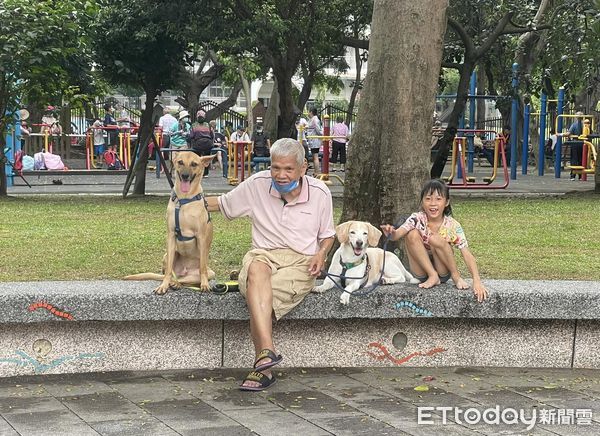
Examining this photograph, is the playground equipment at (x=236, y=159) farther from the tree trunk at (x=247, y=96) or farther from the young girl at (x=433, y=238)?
the tree trunk at (x=247, y=96)

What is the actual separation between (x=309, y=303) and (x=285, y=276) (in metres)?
0.25

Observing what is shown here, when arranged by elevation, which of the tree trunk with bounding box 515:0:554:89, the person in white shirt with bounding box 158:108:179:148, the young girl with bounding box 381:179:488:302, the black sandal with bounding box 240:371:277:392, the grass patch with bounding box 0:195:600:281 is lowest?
the black sandal with bounding box 240:371:277:392

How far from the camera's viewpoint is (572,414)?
17.8 ft

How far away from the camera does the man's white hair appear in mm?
6227

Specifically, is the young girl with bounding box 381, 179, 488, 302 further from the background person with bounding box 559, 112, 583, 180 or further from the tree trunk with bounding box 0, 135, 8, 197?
the background person with bounding box 559, 112, 583, 180

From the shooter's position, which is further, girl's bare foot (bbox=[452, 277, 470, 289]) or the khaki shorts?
girl's bare foot (bbox=[452, 277, 470, 289])

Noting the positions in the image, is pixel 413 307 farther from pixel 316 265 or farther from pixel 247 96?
pixel 247 96

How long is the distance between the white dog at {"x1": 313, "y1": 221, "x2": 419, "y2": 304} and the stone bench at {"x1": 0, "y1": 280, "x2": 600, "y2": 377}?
0.33ft

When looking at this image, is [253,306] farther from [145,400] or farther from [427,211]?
[427,211]

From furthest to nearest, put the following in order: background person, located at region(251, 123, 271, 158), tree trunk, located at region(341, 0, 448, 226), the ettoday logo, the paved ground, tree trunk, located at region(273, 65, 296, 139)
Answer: background person, located at region(251, 123, 271, 158)
tree trunk, located at region(273, 65, 296, 139)
tree trunk, located at region(341, 0, 448, 226)
the ettoday logo
the paved ground

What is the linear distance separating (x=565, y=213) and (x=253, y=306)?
9170 millimetres

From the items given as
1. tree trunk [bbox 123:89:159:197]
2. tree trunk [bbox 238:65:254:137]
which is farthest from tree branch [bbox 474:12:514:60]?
tree trunk [bbox 238:65:254:137]

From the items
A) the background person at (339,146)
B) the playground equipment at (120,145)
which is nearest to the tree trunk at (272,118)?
the background person at (339,146)

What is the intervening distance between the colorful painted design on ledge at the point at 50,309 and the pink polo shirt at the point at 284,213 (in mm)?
1124
